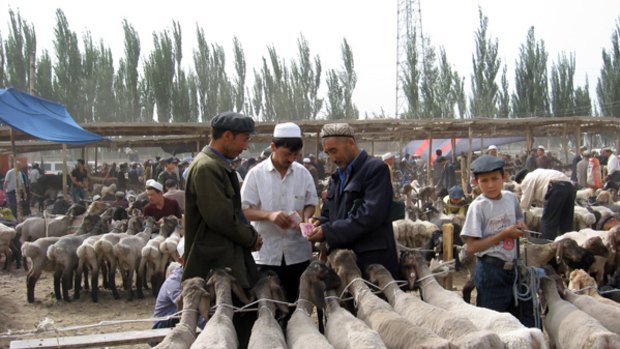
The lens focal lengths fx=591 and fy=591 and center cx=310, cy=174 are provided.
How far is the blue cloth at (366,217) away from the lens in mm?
3705

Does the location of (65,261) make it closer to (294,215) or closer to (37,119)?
(37,119)

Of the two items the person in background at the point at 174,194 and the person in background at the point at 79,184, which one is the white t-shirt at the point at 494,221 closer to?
the person in background at the point at 174,194

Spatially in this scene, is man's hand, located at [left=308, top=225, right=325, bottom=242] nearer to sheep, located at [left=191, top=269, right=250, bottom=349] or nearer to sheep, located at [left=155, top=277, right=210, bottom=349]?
sheep, located at [left=191, top=269, right=250, bottom=349]

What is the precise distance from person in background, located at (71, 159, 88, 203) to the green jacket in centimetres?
1216

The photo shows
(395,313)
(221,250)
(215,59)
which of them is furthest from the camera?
(215,59)

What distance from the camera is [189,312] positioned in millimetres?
3135

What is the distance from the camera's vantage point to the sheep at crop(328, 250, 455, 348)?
2.75 meters

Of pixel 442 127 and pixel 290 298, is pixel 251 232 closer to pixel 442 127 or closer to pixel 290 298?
pixel 290 298

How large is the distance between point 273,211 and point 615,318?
2292 mm

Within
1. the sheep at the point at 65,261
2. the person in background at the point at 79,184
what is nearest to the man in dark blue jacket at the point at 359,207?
the sheep at the point at 65,261

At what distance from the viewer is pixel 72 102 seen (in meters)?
39.1

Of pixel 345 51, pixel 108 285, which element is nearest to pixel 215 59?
pixel 345 51

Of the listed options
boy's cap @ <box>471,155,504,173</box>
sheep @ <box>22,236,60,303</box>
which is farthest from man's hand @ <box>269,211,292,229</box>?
sheep @ <box>22,236,60,303</box>

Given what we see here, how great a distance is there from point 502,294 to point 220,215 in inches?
79.9
